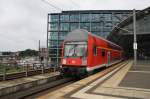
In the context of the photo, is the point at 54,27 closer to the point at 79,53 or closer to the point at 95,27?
the point at 95,27

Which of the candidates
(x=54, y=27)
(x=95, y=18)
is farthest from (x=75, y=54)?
(x=54, y=27)

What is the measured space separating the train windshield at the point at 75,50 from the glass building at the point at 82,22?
5952 cm

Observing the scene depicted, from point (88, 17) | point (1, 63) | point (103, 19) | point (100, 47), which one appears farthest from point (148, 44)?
point (1, 63)

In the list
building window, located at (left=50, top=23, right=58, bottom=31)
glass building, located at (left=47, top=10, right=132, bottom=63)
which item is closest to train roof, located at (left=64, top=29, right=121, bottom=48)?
glass building, located at (left=47, top=10, right=132, bottom=63)

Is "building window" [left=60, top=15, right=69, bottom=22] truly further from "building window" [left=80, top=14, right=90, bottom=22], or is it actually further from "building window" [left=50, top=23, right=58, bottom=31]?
"building window" [left=80, top=14, right=90, bottom=22]

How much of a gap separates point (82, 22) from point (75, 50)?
63717mm

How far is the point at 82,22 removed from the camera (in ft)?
261

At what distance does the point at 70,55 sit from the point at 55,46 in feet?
219

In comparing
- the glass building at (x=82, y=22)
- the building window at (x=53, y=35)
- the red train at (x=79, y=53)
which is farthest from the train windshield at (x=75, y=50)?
the building window at (x=53, y=35)

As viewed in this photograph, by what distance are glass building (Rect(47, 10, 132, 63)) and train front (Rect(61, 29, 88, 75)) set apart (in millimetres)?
59474

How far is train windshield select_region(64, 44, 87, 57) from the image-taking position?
16.4m

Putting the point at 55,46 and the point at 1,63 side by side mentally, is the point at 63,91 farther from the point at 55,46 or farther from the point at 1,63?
the point at 55,46

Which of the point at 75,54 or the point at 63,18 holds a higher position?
the point at 63,18

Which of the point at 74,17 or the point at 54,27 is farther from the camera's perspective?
the point at 54,27
